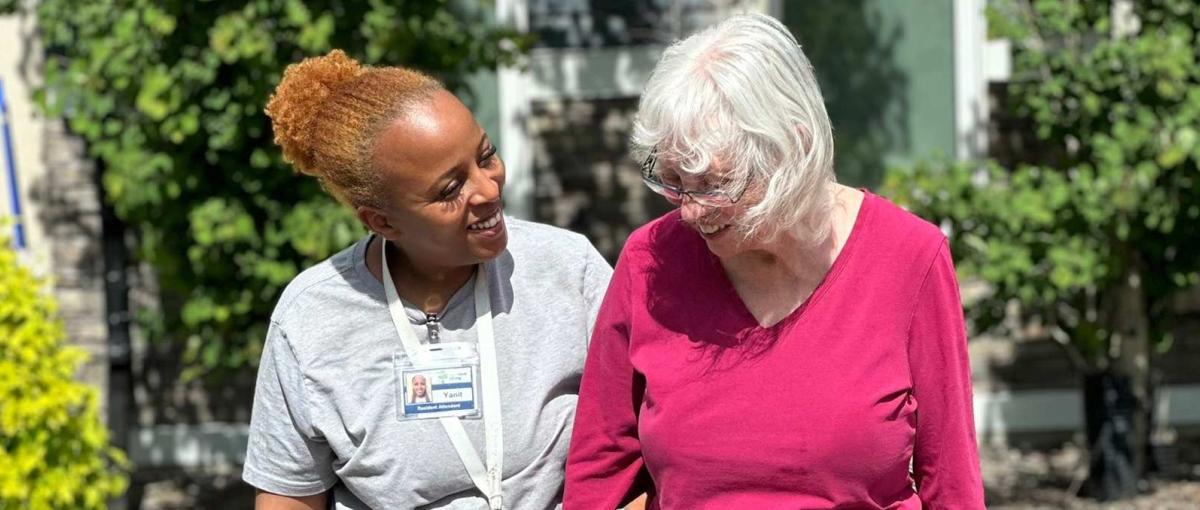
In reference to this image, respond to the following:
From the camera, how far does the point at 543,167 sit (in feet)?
22.6

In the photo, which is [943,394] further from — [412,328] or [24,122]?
[24,122]

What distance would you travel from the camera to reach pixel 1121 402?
20.2ft

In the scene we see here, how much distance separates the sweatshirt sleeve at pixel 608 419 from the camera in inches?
103

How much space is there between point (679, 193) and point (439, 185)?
0.45 m

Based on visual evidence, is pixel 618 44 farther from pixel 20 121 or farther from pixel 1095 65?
pixel 20 121

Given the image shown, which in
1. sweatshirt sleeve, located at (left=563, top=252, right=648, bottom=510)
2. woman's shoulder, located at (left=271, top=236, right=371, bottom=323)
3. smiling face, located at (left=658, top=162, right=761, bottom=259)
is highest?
smiling face, located at (left=658, top=162, right=761, bottom=259)

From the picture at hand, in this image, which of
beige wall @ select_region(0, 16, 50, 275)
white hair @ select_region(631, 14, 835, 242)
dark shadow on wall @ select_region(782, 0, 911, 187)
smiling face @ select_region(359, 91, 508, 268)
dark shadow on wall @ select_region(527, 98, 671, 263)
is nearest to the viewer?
white hair @ select_region(631, 14, 835, 242)

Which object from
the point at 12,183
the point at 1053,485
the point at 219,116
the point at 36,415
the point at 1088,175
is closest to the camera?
the point at 36,415

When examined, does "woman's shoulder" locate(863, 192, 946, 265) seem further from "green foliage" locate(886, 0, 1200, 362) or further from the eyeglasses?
"green foliage" locate(886, 0, 1200, 362)

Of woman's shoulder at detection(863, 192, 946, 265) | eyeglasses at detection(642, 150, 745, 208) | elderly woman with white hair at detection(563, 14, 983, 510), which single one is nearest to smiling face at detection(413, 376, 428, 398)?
elderly woman with white hair at detection(563, 14, 983, 510)

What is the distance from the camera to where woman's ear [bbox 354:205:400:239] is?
2646 millimetres

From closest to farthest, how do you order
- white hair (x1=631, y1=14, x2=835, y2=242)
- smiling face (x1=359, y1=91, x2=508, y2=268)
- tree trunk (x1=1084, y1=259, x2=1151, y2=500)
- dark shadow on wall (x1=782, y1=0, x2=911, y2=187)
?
1. white hair (x1=631, y1=14, x2=835, y2=242)
2. smiling face (x1=359, y1=91, x2=508, y2=268)
3. tree trunk (x1=1084, y1=259, x2=1151, y2=500)
4. dark shadow on wall (x1=782, y1=0, x2=911, y2=187)

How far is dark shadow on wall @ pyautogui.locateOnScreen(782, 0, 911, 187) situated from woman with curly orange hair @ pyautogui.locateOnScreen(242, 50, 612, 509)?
13.7ft

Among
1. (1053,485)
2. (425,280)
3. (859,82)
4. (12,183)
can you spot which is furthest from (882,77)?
(425,280)
